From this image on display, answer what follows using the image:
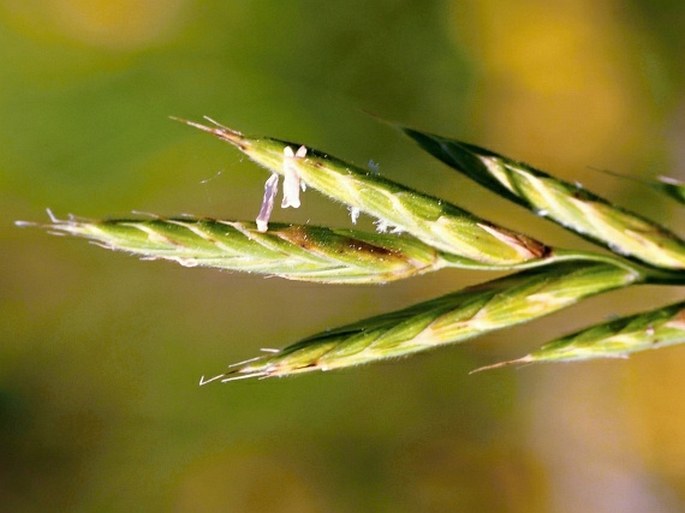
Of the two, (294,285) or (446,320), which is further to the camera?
(294,285)

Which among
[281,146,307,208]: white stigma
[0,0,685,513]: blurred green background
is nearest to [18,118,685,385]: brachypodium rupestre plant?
[281,146,307,208]: white stigma

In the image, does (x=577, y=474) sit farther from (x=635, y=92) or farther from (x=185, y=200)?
(x=185, y=200)

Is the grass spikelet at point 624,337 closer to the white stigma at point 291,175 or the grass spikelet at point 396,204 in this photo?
the grass spikelet at point 396,204

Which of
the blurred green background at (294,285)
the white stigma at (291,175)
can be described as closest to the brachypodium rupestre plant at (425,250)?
the white stigma at (291,175)

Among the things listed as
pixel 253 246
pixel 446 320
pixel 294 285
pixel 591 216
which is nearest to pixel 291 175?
pixel 253 246

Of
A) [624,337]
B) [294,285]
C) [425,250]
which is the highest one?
[294,285]

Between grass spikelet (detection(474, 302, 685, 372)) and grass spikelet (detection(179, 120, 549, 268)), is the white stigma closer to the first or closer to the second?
grass spikelet (detection(179, 120, 549, 268))

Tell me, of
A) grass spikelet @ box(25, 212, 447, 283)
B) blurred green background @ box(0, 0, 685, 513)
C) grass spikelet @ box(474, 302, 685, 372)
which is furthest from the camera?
blurred green background @ box(0, 0, 685, 513)

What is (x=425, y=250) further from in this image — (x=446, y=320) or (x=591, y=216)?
(x=591, y=216)
